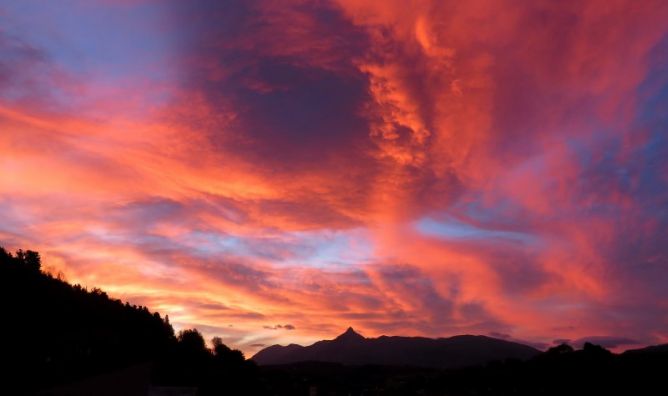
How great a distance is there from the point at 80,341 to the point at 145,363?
1002 cm

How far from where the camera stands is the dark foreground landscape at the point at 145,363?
42125mm

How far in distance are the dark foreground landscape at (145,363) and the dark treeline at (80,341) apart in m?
0.13

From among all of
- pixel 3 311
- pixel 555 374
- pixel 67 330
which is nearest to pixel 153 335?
pixel 67 330

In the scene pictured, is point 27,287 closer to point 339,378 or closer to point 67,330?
point 67,330

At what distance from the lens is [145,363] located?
4647 cm

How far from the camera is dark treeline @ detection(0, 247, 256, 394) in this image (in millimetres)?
42812

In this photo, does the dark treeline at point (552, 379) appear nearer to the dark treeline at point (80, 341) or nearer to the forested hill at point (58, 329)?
the dark treeline at point (80, 341)

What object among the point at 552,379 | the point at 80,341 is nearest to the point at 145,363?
the point at 80,341

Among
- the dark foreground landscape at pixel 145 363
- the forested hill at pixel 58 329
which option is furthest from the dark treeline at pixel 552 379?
the forested hill at pixel 58 329

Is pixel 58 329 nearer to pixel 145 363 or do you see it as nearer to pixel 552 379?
pixel 145 363

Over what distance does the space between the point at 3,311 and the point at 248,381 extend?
40468mm

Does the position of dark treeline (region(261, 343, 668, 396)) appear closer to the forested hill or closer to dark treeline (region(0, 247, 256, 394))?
dark treeline (region(0, 247, 256, 394))

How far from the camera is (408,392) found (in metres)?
102

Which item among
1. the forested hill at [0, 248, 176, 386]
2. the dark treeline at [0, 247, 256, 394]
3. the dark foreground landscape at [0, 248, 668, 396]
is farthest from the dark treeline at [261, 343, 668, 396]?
the forested hill at [0, 248, 176, 386]
